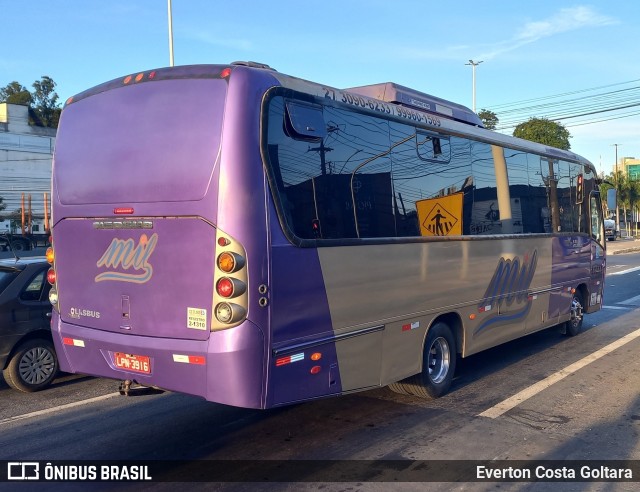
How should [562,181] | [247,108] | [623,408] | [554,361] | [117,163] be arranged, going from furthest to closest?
[562,181] < [554,361] < [623,408] < [117,163] < [247,108]

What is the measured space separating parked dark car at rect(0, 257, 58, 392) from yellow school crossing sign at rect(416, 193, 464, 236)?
4593mm

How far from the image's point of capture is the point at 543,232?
30.6 ft

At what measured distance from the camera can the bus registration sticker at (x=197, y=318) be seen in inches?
182

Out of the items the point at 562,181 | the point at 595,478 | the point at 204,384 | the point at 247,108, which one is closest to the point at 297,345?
the point at 204,384

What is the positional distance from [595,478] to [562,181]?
654 centimetres

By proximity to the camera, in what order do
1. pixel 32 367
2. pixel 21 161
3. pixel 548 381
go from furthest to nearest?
pixel 21 161, pixel 548 381, pixel 32 367

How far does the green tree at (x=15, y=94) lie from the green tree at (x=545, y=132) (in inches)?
2462

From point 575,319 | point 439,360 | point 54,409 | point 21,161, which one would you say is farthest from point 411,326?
point 21,161

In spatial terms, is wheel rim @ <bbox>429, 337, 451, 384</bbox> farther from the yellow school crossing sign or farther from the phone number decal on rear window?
the phone number decal on rear window

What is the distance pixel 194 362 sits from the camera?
15.2 feet

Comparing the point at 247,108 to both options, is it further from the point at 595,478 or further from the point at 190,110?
the point at 595,478

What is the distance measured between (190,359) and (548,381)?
500cm

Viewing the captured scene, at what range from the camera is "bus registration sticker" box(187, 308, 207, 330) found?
4617 mm

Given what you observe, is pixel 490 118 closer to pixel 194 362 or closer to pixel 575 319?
pixel 575 319
